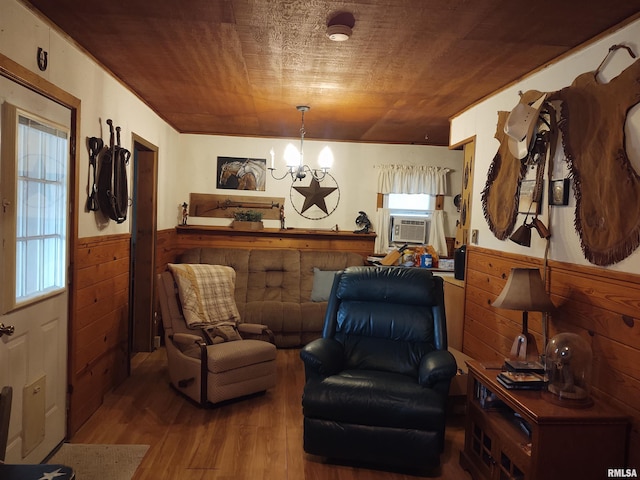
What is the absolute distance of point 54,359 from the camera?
2645 mm

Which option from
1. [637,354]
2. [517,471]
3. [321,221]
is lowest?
[517,471]

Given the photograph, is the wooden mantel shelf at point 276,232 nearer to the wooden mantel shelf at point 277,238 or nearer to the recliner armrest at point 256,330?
the wooden mantel shelf at point 277,238

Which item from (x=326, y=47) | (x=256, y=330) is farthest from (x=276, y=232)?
(x=326, y=47)

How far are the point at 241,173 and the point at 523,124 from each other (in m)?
3.69

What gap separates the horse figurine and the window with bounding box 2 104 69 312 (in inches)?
121

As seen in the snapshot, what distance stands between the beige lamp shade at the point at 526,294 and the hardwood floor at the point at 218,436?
1.00 m

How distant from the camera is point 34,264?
2381 mm

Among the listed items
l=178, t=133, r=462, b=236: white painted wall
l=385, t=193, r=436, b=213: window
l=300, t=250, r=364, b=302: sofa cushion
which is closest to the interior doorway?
l=178, t=133, r=462, b=236: white painted wall

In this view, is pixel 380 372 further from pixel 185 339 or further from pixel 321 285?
pixel 321 285

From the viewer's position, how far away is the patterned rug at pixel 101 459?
99.7 inches

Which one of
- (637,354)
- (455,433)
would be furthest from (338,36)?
(455,433)

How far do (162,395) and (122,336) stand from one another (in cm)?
58

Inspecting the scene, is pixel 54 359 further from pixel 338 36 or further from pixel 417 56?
pixel 417 56

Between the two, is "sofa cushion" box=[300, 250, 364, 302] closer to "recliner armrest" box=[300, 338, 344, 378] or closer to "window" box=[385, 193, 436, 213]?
"window" box=[385, 193, 436, 213]
